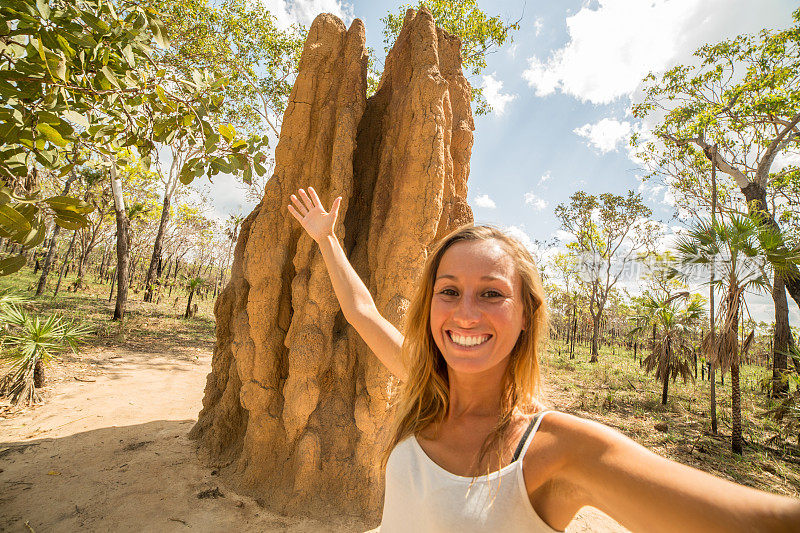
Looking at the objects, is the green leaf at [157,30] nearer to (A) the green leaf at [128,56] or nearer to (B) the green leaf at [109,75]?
(A) the green leaf at [128,56]

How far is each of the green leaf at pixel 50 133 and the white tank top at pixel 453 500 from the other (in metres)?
2.18

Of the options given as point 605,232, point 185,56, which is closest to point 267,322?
point 185,56

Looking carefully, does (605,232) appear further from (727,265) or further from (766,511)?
(766,511)

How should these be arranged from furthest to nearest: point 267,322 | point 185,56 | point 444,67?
point 185,56 < point 444,67 < point 267,322

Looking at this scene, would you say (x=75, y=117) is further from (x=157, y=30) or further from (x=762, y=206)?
(x=762, y=206)

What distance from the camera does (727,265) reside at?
779 cm

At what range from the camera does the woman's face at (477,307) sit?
1232mm

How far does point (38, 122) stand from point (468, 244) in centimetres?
227

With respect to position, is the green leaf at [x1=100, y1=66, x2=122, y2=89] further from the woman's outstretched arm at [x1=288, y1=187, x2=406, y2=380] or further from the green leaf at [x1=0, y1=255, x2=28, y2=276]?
the woman's outstretched arm at [x1=288, y1=187, x2=406, y2=380]

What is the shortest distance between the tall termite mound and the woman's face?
2296 millimetres

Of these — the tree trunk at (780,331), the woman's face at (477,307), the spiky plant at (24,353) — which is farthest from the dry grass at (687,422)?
the spiky plant at (24,353)

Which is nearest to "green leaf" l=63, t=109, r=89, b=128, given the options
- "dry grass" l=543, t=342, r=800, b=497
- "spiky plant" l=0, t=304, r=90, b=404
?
"dry grass" l=543, t=342, r=800, b=497

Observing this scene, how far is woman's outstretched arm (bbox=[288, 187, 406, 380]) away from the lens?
1.86m

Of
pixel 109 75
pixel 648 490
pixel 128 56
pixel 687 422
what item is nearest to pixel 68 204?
→ pixel 109 75
